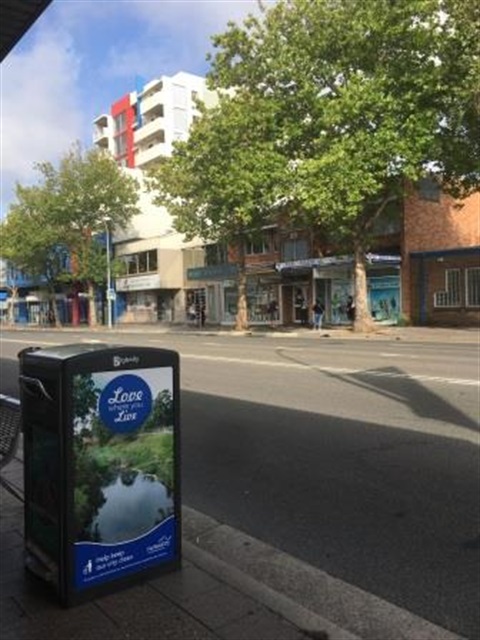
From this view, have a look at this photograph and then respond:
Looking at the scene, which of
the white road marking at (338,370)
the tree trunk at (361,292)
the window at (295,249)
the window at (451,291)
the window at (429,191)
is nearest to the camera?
the white road marking at (338,370)

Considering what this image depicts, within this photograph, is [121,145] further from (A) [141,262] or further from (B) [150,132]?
(A) [141,262]

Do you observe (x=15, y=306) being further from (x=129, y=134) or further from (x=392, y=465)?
(x=392, y=465)

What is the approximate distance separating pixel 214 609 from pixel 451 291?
3406 centimetres

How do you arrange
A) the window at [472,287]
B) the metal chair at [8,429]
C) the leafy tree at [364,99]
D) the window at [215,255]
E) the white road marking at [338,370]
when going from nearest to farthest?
1. the metal chair at [8,429]
2. the white road marking at [338,370]
3. the leafy tree at [364,99]
4. the window at [472,287]
5. the window at [215,255]

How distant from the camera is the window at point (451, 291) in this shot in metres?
36.1

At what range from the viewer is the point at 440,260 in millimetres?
36688

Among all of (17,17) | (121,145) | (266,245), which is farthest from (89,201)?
(17,17)

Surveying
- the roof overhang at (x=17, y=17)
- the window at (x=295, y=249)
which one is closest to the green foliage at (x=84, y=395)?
the roof overhang at (x=17, y=17)

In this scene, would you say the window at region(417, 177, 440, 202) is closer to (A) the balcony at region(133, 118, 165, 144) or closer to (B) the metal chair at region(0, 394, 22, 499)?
(B) the metal chair at region(0, 394, 22, 499)

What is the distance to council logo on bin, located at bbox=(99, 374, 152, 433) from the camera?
3898 mm

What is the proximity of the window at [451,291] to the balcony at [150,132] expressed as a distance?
57083 mm

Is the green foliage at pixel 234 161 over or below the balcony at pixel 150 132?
below

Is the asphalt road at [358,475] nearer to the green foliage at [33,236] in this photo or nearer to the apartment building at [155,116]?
the green foliage at [33,236]

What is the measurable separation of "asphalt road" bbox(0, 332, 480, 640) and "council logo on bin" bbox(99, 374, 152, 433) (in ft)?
5.66
